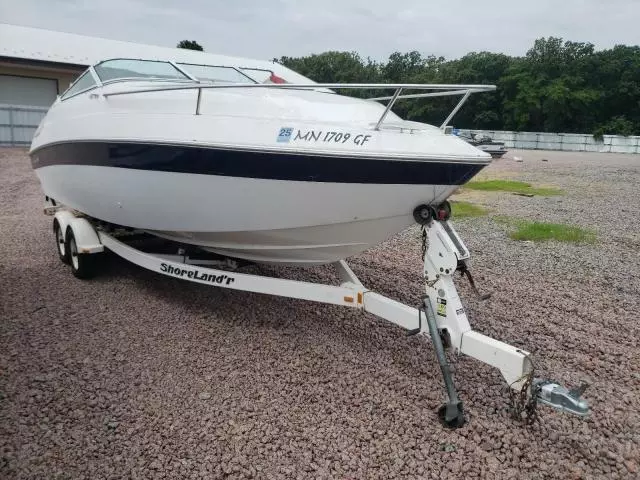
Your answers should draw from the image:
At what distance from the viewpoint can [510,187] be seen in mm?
13172

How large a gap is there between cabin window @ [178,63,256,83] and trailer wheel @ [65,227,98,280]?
1.89 metres

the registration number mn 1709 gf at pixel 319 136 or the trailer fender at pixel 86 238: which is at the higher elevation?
the registration number mn 1709 gf at pixel 319 136

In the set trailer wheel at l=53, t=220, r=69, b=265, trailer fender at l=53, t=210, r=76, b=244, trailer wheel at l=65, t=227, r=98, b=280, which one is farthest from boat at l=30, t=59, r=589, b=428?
trailer wheel at l=53, t=220, r=69, b=265

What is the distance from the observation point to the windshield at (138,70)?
15.3 feet

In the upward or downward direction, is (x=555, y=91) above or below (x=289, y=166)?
above

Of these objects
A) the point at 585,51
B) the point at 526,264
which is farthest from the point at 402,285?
the point at 585,51

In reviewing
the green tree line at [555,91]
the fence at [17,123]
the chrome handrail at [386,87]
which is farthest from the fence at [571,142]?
the chrome handrail at [386,87]

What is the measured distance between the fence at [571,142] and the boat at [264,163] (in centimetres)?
3570

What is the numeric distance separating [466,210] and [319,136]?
6815mm

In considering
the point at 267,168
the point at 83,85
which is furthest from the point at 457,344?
the point at 83,85

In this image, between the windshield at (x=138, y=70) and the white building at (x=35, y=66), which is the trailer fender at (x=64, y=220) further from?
the white building at (x=35, y=66)

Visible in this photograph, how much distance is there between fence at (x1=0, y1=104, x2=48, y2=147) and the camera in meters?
18.2

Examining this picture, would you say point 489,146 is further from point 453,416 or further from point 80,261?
point 453,416

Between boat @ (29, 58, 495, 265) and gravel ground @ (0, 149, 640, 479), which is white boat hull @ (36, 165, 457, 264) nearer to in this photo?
boat @ (29, 58, 495, 265)
